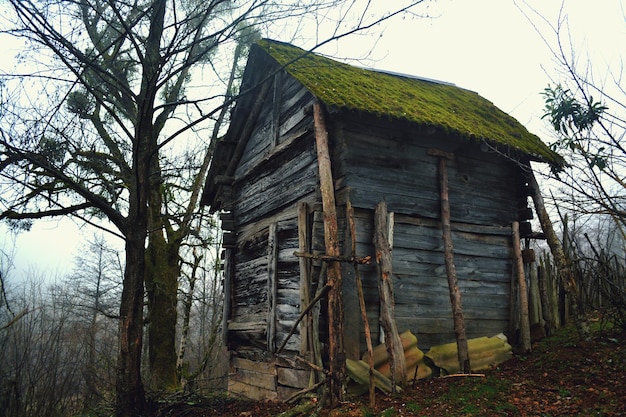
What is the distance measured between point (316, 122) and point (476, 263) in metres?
3.91

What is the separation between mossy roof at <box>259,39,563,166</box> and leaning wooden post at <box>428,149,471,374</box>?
25.1 inches

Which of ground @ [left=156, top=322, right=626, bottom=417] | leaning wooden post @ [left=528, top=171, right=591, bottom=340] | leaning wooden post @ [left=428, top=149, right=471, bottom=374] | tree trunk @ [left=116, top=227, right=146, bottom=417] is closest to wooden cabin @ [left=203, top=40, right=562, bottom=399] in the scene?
leaning wooden post @ [left=428, top=149, right=471, bottom=374]

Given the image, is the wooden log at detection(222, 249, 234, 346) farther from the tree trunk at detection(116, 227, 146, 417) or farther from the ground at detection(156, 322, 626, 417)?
the tree trunk at detection(116, 227, 146, 417)

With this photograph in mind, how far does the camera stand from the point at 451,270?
727 cm

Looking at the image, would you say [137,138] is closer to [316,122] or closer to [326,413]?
[316,122]

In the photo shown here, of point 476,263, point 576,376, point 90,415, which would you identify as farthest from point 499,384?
point 90,415

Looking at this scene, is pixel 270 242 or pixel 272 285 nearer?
pixel 272 285

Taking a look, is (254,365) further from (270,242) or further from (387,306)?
(387,306)

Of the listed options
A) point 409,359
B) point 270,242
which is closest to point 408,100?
point 270,242

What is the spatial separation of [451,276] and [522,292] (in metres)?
1.74

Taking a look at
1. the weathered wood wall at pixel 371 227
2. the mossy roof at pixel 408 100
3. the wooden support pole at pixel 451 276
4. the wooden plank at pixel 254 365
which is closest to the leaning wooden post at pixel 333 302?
the weathered wood wall at pixel 371 227

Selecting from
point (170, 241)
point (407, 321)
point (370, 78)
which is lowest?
point (407, 321)

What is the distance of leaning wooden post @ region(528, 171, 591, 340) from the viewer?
746cm

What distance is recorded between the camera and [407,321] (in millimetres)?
7094
